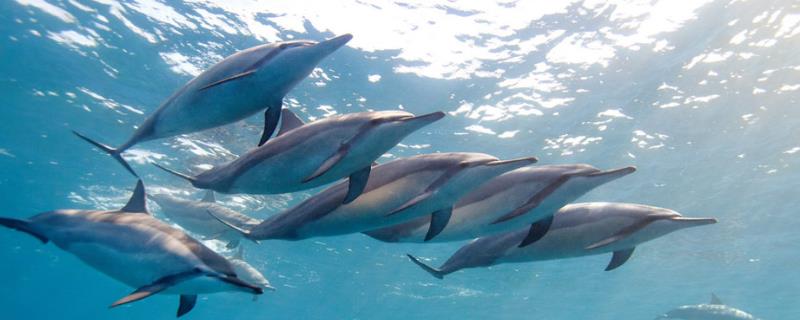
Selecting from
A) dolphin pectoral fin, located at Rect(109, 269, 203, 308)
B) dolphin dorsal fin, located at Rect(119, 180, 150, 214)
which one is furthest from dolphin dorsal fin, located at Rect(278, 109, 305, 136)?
dolphin dorsal fin, located at Rect(119, 180, 150, 214)

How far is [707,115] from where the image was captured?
15500 millimetres

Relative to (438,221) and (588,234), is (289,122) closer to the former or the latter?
(438,221)

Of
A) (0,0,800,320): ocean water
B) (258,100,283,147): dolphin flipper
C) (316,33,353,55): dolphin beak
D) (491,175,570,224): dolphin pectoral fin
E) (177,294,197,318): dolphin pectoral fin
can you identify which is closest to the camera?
(316,33,353,55): dolphin beak

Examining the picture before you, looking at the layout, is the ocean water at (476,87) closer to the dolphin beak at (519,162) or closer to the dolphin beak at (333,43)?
the dolphin beak at (333,43)

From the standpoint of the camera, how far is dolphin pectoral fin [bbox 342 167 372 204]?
3504 millimetres

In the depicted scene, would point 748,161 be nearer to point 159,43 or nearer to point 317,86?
point 317,86

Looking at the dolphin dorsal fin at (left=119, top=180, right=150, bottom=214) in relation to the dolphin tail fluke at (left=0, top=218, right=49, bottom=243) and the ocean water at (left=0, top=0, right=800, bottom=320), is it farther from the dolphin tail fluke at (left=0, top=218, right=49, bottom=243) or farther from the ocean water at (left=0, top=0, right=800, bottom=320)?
the ocean water at (left=0, top=0, right=800, bottom=320)

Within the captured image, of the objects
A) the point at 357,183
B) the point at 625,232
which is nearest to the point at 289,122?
the point at 357,183

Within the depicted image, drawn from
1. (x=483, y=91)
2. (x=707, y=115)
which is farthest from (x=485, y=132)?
(x=707, y=115)

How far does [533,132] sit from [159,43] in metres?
11.3

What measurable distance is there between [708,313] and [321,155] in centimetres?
1693

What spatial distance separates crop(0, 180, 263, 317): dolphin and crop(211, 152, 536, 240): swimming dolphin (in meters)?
0.65

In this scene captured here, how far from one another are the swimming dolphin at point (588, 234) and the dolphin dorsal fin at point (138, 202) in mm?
3150

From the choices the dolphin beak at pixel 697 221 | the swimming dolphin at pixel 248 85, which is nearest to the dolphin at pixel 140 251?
the swimming dolphin at pixel 248 85
